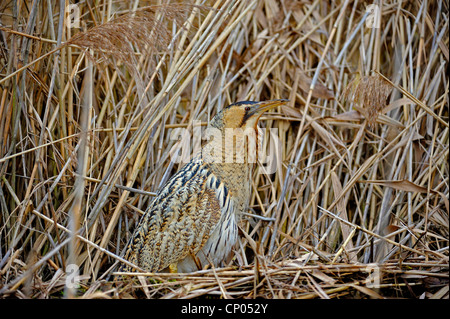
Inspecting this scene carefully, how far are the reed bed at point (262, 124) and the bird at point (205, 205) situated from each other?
0.12 meters

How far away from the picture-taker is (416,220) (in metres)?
2.33

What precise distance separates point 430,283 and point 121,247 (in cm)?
127

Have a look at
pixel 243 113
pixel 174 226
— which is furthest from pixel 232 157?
pixel 174 226

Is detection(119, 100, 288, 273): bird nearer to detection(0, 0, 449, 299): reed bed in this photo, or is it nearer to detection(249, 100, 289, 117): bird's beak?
detection(249, 100, 289, 117): bird's beak

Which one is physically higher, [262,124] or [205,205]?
[262,124]

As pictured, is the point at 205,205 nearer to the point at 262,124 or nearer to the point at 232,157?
the point at 232,157

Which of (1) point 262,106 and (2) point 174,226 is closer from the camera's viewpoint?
(2) point 174,226

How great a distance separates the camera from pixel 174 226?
1903 millimetres

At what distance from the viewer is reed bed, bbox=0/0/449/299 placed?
170 centimetres

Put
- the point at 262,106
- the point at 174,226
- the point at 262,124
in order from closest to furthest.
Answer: the point at 174,226, the point at 262,106, the point at 262,124

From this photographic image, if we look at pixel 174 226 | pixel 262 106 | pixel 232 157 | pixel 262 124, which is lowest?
pixel 174 226

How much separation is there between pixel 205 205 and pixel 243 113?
41 cm

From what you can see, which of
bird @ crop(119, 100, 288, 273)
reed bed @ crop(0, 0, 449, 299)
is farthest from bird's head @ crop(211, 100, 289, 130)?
reed bed @ crop(0, 0, 449, 299)
